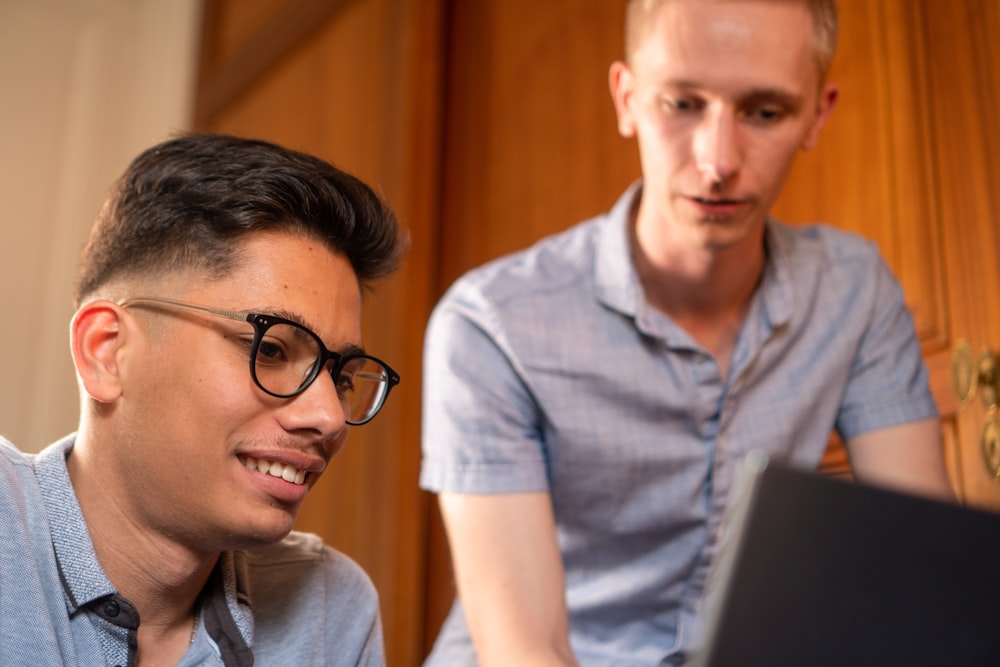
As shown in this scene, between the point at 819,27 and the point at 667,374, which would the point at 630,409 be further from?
the point at 819,27

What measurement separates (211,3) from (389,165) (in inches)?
43.4

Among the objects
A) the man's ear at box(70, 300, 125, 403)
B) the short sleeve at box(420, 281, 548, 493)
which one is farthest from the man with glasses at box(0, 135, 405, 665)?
the short sleeve at box(420, 281, 548, 493)

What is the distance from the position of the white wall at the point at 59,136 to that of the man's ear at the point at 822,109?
7.03 ft

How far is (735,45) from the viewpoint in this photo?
1434 millimetres

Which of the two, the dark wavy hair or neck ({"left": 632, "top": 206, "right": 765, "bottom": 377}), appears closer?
the dark wavy hair

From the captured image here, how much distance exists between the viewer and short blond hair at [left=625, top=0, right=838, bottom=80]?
151 centimetres

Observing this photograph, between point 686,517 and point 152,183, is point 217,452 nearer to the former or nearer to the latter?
point 152,183

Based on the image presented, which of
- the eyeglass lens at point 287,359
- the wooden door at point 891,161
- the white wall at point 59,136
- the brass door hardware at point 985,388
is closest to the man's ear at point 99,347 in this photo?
the eyeglass lens at point 287,359

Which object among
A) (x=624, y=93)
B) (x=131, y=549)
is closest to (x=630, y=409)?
(x=624, y=93)

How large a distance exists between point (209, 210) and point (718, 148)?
64 cm

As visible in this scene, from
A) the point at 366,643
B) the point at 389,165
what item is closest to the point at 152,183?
the point at 366,643

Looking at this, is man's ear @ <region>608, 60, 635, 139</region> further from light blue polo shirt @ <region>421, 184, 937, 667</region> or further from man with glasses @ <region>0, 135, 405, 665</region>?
man with glasses @ <region>0, 135, 405, 665</region>

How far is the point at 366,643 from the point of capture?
4.14ft

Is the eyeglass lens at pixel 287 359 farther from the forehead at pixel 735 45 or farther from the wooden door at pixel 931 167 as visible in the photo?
the wooden door at pixel 931 167
